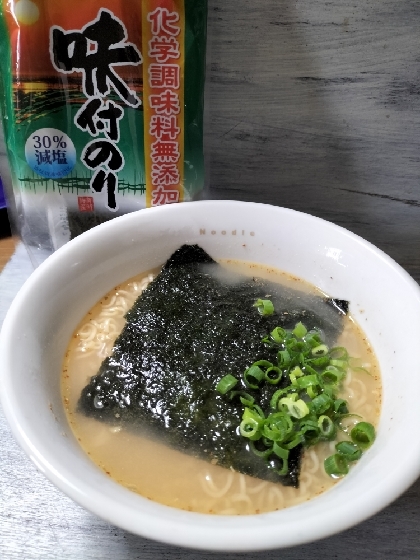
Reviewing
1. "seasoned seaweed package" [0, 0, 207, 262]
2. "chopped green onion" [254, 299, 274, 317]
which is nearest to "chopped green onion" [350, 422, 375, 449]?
"chopped green onion" [254, 299, 274, 317]

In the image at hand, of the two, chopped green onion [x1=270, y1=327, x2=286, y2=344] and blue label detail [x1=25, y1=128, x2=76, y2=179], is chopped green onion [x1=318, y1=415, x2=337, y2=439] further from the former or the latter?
blue label detail [x1=25, y1=128, x2=76, y2=179]

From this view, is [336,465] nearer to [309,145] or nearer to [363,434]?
[363,434]

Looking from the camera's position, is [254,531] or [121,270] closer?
[254,531]

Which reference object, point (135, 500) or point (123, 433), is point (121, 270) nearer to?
point (123, 433)

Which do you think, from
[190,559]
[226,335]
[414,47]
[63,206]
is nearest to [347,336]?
[226,335]

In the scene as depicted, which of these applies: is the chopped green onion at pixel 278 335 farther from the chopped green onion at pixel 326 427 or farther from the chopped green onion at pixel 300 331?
the chopped green onion at pixel 326 427

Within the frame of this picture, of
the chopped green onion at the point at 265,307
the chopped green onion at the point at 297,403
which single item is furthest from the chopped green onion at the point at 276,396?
the chopped green onion at the point at 265,307
